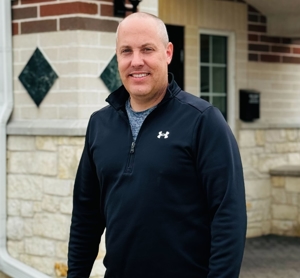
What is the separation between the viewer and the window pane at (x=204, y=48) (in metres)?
7.73

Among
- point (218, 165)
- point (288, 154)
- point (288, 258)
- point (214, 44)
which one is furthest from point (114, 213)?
point (288, 154)

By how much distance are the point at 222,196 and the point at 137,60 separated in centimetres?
54

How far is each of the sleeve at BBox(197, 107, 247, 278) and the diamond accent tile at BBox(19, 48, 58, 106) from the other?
3.40m

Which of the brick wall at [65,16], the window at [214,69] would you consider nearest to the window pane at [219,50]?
the window at [214,69]

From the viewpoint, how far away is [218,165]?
7.72ft

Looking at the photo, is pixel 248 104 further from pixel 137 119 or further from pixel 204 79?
pixel 137 119

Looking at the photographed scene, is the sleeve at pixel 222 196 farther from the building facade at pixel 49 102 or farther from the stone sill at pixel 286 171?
the stone sill at pixel 286 171

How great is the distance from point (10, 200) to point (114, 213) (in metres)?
3.67

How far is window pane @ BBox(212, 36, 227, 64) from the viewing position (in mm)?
7879

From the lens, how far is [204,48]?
7.77 m

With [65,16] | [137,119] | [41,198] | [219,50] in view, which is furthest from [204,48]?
[137,119]

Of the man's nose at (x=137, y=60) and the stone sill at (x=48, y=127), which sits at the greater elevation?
the man's nose at (x=137, y=60)

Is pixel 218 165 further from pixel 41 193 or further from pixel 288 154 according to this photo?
pixel 288 154

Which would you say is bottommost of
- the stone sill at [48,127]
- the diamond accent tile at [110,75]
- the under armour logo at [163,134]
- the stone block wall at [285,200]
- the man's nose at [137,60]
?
the stone block wall at [285,200]
